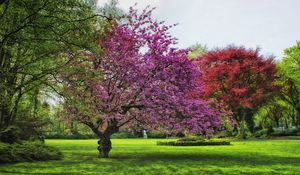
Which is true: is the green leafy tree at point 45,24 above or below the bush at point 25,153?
above

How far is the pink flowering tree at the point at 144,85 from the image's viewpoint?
2136 cm

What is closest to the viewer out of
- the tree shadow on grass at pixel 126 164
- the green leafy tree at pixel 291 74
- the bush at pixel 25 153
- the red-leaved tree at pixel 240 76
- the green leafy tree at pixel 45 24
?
the green leafy tree at pixel 45 24

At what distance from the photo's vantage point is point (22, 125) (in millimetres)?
23125

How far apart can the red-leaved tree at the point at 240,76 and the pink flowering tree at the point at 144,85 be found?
87.4 ft

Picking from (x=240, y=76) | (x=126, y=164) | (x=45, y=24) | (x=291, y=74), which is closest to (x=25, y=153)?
(x=126, y=164)

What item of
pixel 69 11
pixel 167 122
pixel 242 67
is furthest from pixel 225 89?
pixel 69 11

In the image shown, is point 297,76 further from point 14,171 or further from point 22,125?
point 14,171

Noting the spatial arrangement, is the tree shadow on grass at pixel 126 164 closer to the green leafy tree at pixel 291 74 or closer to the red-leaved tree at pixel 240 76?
the red-leaved tree at pixel 240 76

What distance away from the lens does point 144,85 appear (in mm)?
21266

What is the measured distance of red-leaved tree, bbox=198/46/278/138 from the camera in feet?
160

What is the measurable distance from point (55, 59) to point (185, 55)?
836cm

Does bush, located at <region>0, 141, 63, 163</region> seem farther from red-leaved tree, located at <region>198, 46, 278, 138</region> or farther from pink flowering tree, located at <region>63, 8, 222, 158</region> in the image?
red-leaved tree, located at <region>198, 46, 278, 138</region>

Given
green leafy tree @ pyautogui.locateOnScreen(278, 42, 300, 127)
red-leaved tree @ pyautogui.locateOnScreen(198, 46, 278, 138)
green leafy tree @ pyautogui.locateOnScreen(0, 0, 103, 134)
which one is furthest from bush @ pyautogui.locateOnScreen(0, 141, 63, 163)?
green leafy tree @ pyautogui.locateOnScreen(278, 42, 300, 127)

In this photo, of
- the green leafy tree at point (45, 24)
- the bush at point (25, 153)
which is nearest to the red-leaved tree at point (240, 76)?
the bush at point (25, 153)
